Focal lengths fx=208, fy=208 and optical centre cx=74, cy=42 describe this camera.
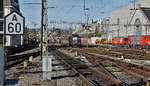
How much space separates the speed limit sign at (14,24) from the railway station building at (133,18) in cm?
A: 5283

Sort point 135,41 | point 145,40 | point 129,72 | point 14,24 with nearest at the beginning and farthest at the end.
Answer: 1. point 14,24
2. point 129,72
3. point 145,40
4. point 135,41

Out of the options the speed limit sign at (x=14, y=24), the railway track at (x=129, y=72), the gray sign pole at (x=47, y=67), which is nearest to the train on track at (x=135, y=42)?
the railway track at (x=129, y=72)

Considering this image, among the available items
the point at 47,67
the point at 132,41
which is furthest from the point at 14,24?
the point at 132,41

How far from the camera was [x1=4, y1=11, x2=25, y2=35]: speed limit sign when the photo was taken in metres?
6.29

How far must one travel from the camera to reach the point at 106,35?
87688 mm

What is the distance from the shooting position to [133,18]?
69250 mm

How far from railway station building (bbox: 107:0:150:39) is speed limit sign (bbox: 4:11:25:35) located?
5283 cm

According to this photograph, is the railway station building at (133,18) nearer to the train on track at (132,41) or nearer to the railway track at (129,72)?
the train on track at (132,41)

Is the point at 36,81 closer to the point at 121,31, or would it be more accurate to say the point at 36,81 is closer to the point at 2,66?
the point at 2,66

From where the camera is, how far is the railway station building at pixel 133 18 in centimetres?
6303

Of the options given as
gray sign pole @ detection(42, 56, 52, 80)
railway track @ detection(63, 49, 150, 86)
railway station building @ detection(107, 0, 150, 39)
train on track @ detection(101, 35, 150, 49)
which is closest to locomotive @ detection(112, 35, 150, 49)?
train on track @ detection(101, 35, 150, 49)

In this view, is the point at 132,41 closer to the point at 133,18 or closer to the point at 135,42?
the point at 135,42

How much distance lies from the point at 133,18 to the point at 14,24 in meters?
66.8

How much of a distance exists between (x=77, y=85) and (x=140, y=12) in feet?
203
